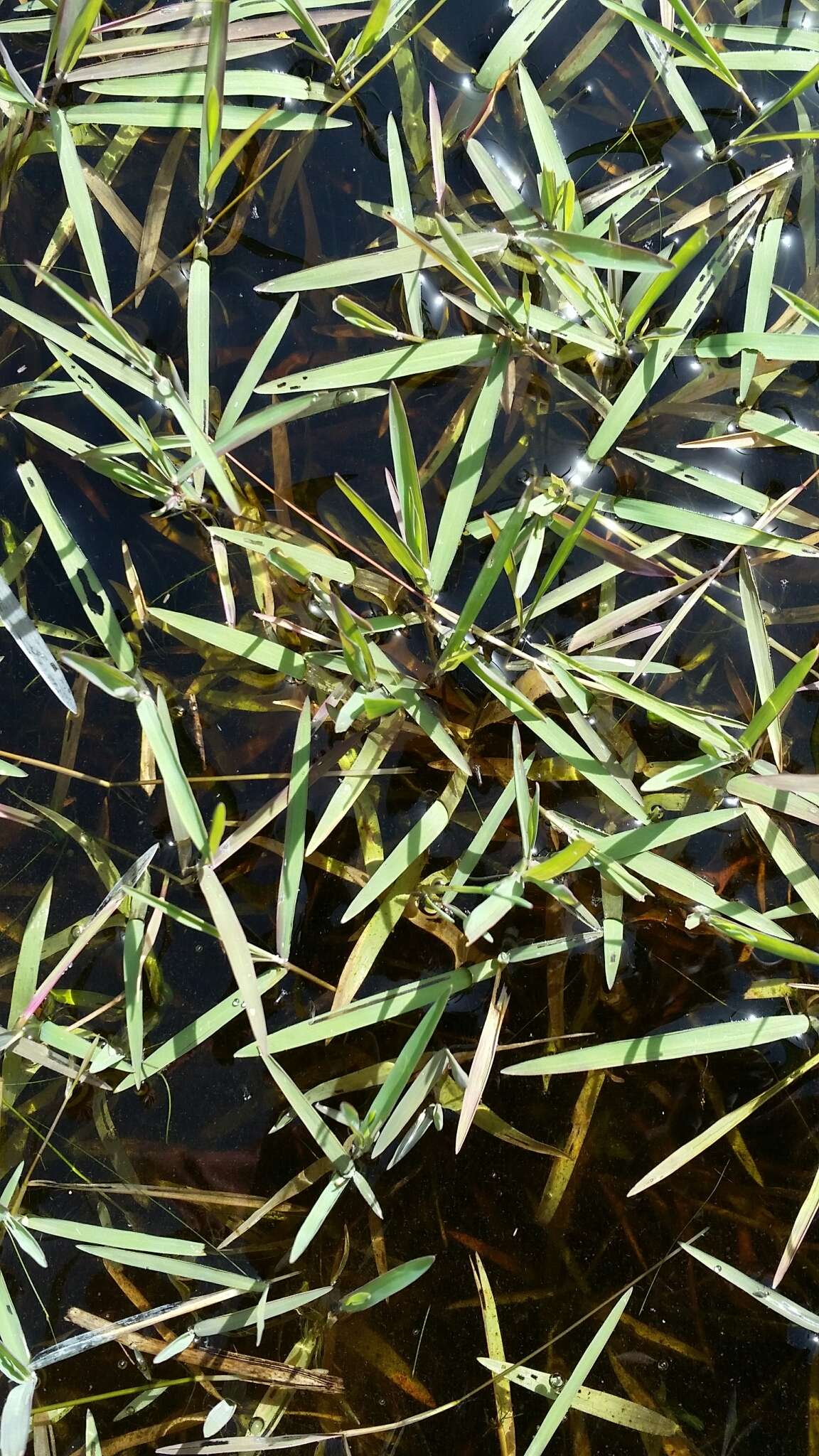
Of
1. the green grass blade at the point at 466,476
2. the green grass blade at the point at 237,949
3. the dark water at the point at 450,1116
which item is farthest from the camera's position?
the dark water at the point at 450,1116

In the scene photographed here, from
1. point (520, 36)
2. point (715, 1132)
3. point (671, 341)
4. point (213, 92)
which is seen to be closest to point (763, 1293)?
point (715, 1132)

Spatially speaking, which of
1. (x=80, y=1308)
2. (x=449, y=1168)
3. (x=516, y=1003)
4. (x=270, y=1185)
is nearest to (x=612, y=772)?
(x=516, y=1003)

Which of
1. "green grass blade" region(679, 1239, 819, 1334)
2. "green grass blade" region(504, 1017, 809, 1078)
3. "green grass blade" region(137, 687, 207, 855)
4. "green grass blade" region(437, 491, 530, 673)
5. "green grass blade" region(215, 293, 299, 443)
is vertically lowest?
"green grass blade" region(679, 1239, 819, 1334)

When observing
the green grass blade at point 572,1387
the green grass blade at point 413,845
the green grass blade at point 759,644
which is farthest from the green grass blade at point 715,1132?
the green grass blade at point 413,845

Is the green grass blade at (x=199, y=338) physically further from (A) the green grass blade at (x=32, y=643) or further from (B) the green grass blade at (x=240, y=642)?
(A) the green grass blade at (x=32, y=643)

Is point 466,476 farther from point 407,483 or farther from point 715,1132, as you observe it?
point 715,1132

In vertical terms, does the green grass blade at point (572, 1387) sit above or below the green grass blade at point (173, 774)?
below

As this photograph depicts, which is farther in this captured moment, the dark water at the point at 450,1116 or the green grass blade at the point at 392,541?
the dark water at the point at 450,1116

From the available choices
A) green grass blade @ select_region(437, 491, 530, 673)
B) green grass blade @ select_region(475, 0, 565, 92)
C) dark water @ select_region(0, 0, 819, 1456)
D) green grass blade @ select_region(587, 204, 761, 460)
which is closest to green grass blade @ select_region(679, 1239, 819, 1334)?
dark water @ select_region(0, 0, 819, 1456)

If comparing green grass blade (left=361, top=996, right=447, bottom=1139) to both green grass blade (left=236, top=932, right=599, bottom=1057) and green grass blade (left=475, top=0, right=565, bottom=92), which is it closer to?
green grass blade (left=236, top=932, right=599, bottom=1057)
